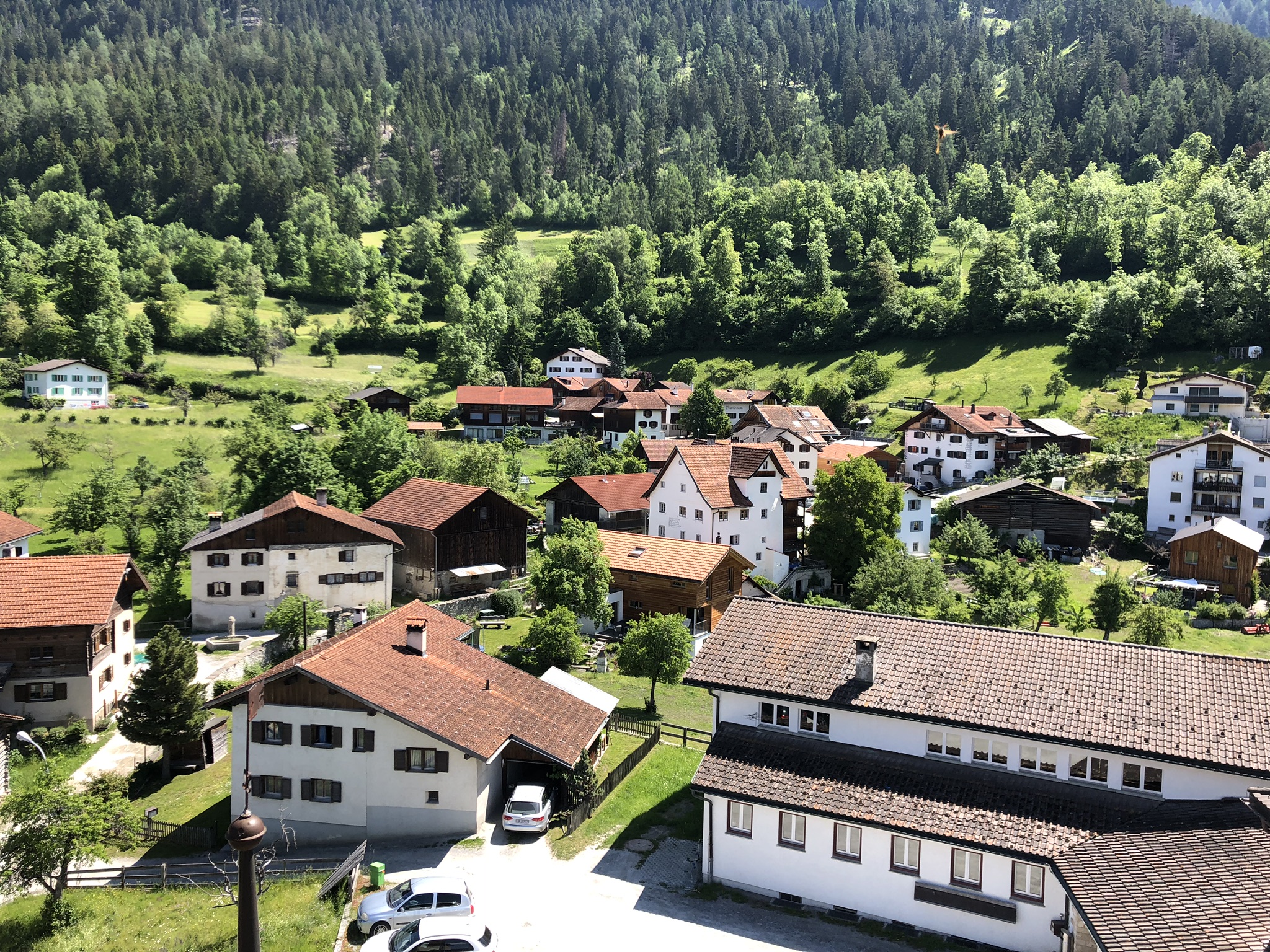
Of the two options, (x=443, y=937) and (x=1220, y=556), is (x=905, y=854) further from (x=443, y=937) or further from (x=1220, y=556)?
(x=1220, y=556)

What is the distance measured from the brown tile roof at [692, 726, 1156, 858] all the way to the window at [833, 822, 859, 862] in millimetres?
698

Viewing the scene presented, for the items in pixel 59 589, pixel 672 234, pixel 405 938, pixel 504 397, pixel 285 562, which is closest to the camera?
pixel 405 938

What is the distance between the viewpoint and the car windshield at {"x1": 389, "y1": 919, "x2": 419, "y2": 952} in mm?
19797

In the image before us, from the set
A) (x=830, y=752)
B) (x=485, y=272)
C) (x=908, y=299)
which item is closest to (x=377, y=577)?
(x=830, y=752)

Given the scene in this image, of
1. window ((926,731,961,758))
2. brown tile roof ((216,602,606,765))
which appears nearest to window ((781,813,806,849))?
window ((926,731,961,758))

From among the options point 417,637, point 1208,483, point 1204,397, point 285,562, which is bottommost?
point 285,562

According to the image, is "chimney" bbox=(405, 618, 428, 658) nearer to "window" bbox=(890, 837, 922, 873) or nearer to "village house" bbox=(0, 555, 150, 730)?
"village house" bbox=(0, 555, 150, 730)

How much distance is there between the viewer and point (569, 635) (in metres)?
40.0

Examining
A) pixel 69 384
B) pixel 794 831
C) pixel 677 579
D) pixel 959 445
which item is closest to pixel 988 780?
pixel 794 831

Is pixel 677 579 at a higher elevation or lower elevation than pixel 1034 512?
lower

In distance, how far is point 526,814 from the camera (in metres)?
26.4

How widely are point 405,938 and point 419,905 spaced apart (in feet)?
4.08

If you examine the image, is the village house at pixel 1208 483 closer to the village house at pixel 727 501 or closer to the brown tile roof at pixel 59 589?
the village house at pixel 727 501

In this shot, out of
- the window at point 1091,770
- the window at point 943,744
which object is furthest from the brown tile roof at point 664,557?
the window at point 1091,770
